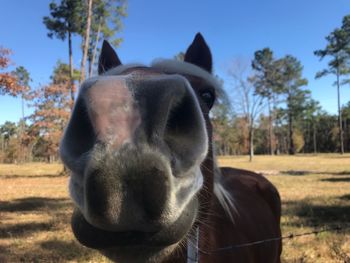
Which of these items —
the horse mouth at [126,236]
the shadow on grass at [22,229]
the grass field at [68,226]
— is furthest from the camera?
the shadow on grass at [22,229]

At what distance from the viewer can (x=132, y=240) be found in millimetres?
1130

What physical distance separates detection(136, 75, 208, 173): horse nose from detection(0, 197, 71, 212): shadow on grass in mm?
9287

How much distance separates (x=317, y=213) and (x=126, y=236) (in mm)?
7925

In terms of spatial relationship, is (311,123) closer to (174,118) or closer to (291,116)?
(291,116)

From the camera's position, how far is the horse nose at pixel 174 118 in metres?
1.07

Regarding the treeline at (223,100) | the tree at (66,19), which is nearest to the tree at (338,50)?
the treeline at (223,100)

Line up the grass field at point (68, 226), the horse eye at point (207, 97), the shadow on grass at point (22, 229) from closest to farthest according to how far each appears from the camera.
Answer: the horse eye at point (207, 97)
the grass field at point (68, 226)
the shadow on grass at point (22, 229)

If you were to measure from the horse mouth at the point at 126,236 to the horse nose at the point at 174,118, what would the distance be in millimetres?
223

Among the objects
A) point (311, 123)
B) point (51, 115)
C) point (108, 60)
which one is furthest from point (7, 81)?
point (311, 123)

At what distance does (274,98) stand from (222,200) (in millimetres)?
53094

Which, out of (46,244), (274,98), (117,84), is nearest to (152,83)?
(117,84)

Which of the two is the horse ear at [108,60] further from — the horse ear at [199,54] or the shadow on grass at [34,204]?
the shadow on grass at [34,204]

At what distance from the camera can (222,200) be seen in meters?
2.32

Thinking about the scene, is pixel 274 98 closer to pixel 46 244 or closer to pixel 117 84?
pixel 46 244
